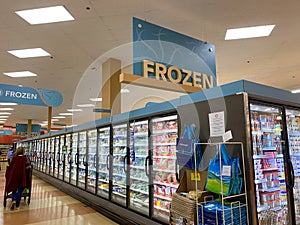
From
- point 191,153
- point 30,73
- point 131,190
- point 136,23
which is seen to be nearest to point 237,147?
point 191,153

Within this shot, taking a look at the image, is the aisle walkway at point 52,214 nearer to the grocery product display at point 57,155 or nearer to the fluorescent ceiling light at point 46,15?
the grocery product display at point 57,155

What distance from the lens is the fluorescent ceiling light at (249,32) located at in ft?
16.9

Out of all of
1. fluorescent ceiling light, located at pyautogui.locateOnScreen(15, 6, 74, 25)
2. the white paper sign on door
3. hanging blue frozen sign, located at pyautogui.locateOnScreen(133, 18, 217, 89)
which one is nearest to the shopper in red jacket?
fluorescent ceiling light, located at pyautogui.locateOnScreen(15, 6, 74, 25)

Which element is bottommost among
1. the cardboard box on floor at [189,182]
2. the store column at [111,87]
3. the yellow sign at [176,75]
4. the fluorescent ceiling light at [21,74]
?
the cardboard box on floor at [189,182]

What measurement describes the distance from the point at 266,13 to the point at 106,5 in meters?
2.99

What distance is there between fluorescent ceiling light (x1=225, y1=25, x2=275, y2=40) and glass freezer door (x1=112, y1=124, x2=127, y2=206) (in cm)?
313

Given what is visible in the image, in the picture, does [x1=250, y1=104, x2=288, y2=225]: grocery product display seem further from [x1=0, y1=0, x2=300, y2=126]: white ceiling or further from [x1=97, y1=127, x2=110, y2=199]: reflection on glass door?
[x1=97, y1=127, x2=110, y2=199]: reflection on glass door

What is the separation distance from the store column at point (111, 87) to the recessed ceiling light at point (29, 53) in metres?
1.61

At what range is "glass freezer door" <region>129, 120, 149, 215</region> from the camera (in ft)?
14.0

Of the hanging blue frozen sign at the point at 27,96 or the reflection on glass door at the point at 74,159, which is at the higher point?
the hanging blue frozen sign at the point at 27,96

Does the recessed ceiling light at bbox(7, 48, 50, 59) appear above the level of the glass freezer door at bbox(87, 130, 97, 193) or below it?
above

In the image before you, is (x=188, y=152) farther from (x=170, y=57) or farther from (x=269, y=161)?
(x=170, y=57)

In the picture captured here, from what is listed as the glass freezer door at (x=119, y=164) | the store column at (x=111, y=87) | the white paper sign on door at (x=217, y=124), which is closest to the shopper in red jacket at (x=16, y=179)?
the store column at (x=111, y=87)

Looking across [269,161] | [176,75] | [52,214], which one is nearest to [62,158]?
A: [52,214]
